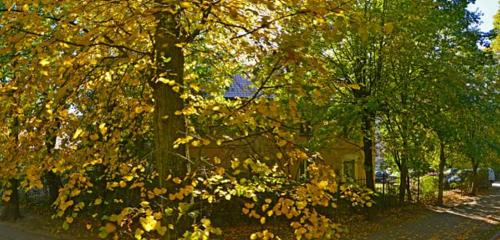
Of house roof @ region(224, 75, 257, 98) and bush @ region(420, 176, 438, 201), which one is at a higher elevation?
house roof @ region(224, 75, 257, 98)

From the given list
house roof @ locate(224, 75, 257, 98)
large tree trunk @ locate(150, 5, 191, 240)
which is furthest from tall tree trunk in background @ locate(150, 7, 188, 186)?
house roof @ locate(224, 75, 257, 98)

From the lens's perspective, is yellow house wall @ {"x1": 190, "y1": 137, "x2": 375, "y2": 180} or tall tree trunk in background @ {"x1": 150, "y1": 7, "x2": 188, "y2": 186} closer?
tall tree trunk in background @ {"x1": 150, "y1": 7, "x2": 188, "y2": 186}

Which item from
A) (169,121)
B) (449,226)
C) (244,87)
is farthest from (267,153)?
(449,226)

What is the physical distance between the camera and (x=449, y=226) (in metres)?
17.5

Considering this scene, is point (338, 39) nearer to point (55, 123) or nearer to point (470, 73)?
point (55, 123)

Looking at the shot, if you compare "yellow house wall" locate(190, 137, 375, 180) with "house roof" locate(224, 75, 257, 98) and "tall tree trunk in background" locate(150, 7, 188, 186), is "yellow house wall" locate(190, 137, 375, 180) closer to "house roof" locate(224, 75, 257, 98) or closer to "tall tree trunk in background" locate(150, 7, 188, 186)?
"tall tree trunk in background" locate(150, 7, 188, 186)

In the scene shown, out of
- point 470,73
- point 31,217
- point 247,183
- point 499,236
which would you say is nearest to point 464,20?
point 470,73

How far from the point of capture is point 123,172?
4.73 metres

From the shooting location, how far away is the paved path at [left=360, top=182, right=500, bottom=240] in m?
15.4

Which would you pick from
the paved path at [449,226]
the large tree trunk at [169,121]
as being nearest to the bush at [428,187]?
the paved path at [449,226]

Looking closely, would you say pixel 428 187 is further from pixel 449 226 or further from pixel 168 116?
pixel 168 116

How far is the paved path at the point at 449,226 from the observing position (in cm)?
1545

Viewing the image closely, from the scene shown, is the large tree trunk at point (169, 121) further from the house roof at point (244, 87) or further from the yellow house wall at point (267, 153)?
the house roof at point (244, 87)

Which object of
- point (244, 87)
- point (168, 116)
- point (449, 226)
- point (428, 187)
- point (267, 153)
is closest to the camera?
point (168, 116)
